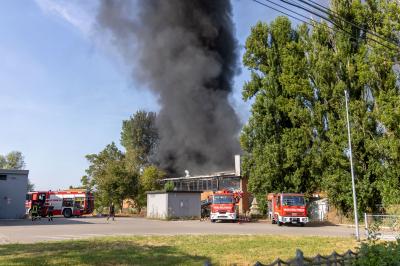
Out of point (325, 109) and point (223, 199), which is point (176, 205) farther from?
point (325, 109)

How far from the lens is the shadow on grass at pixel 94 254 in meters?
10.8

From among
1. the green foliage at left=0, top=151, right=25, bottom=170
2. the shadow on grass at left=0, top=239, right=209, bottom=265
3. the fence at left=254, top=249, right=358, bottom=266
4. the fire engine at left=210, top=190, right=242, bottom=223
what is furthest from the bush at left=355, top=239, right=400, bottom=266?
the green foliage at left=0, top=151, right=25, bottom=170

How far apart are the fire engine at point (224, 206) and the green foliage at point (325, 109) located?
543 cm

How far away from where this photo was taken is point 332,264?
7.36 metres

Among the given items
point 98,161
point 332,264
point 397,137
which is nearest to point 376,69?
point 397,137

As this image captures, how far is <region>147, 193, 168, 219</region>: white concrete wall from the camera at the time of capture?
3919 centimetres

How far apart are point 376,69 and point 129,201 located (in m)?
36.1

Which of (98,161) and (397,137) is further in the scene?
(98,161)

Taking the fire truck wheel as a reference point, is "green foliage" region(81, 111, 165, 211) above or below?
above

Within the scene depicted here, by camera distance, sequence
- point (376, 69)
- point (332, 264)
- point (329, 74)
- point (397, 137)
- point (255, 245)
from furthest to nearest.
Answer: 1. point (329, 74)
2. point (376, 69)
3. point (397, 137)
4. point (255, 245)
5. point (332, 264)

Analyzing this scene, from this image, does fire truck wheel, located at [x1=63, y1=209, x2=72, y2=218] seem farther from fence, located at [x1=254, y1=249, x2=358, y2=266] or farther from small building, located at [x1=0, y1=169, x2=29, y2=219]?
fence, located at [x1=254, y1=249, x2=358, y2=266]

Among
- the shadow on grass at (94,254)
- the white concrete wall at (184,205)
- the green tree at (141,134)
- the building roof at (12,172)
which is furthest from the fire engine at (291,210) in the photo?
the green tree at (141,134)

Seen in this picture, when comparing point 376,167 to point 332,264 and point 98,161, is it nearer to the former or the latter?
point 332,264

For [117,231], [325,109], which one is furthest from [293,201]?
[117,231]
